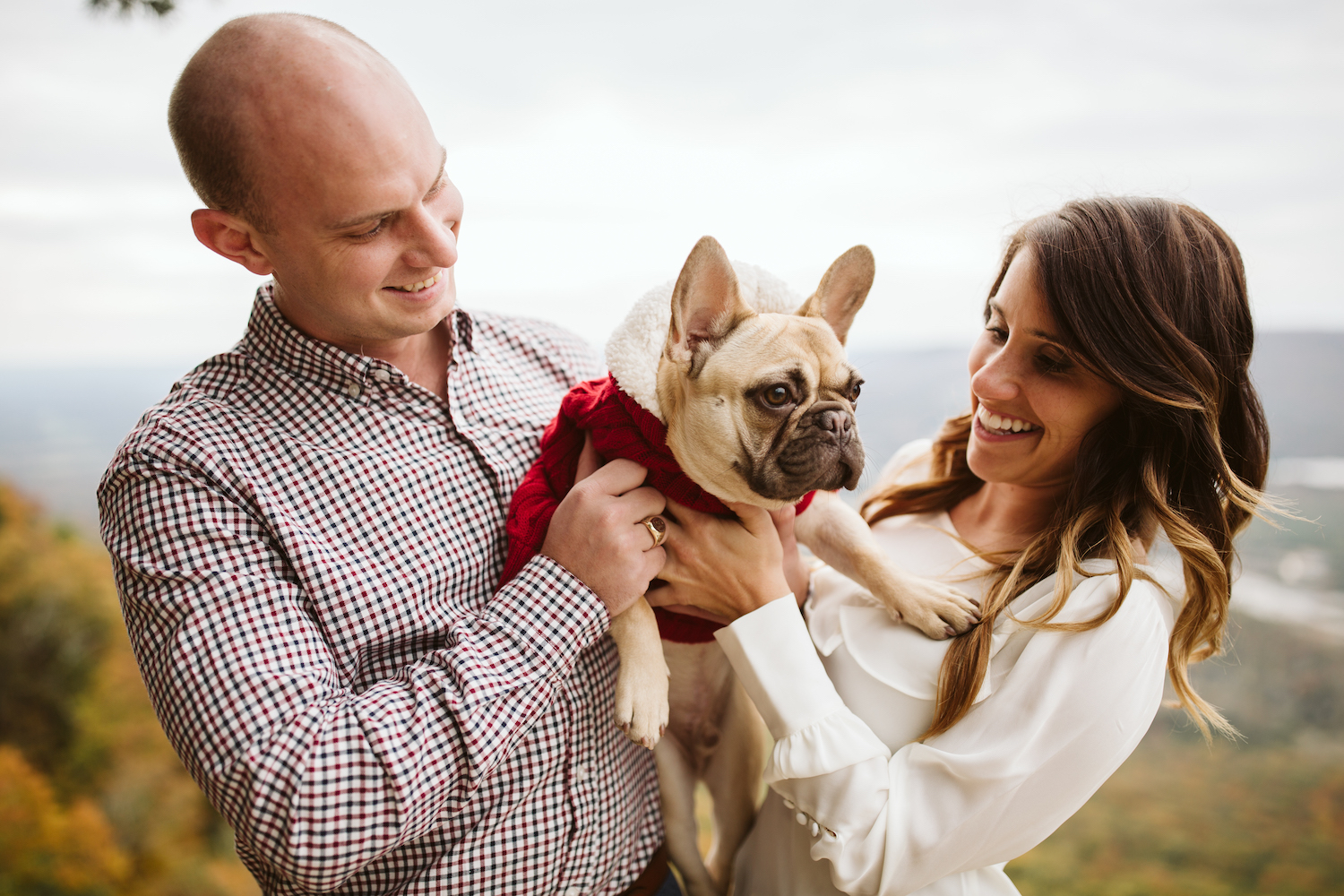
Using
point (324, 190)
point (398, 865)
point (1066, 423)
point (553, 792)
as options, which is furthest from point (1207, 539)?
point (324, 190)

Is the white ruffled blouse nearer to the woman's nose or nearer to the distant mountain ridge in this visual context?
the woman's nose

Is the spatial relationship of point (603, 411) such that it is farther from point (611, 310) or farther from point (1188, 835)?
point (1188, 835)

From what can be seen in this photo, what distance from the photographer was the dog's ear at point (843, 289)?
1.68m

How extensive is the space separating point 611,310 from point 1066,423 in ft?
5.56

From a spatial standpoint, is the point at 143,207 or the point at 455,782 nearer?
the point at 455,782

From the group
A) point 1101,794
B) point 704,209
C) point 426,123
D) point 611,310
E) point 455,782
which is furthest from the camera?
point 1101,794

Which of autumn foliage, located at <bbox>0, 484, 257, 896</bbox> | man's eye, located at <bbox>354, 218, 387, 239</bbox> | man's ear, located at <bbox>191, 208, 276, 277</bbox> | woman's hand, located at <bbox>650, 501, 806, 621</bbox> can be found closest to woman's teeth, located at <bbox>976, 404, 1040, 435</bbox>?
woman's hand, located at <bbox>650, 501, 806, 621</bbox>

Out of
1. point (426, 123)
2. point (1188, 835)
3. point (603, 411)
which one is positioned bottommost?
point (1188, 835)

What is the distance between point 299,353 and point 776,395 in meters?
1.00

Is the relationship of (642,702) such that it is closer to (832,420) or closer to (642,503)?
(642,503)

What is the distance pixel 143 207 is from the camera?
117 inches

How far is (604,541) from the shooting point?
142cm

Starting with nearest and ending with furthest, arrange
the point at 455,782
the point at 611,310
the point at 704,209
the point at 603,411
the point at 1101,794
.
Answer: the point at 455,782
the point at 603,411
the point at 611,310
the point at 704,209
the point at 1101,794

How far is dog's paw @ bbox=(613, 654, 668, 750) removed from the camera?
1488 millimetres
